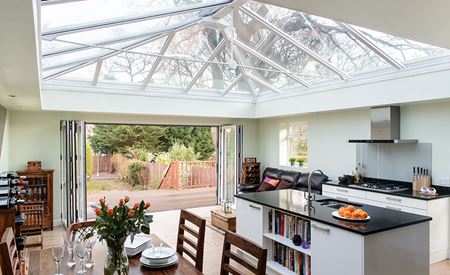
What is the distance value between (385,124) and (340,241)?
120 inches

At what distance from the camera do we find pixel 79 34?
3.78 metres

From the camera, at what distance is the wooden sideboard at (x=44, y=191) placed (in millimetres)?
5625

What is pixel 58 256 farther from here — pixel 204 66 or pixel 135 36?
pixel 204 66

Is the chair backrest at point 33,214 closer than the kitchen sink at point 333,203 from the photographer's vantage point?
No

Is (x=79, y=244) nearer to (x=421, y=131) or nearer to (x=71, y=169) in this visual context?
(x=71, y=169)

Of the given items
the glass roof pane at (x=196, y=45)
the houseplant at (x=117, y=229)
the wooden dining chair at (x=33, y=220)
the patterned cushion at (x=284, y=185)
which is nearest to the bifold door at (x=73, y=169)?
the wooden dining chair at (x=33, y=220)

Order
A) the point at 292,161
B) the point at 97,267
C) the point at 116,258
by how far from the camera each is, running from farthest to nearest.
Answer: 1. the point at 292,161
2. the point at 97,267
3. the point at 116,258

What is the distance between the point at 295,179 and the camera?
653 cm

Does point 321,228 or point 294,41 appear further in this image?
point 294,41

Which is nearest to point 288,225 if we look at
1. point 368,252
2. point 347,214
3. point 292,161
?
point 347,214

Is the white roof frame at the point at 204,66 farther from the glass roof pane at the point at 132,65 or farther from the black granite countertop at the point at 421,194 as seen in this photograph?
the black granite countertop at the point at 421,194

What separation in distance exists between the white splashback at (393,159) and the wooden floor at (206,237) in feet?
4.53

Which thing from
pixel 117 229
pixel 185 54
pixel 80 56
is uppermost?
pixel 185 54

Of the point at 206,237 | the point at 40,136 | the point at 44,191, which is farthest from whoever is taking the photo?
the point at 40,136
